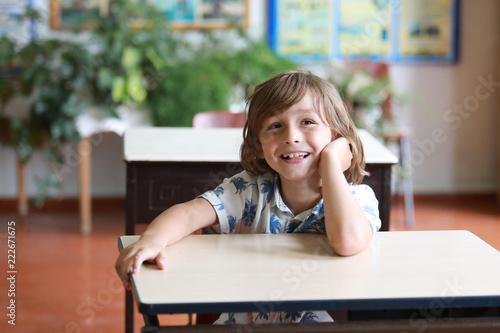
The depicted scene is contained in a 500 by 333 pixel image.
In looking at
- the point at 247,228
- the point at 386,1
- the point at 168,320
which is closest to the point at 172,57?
the point at 386,1

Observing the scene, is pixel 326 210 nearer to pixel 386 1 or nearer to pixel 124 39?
pixel 124 39

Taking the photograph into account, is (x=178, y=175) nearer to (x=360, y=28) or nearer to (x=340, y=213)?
(x=340, y=213)

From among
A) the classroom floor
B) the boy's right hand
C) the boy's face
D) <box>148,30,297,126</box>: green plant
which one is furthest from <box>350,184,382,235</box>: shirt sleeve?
<box>148,30,297,126</box>: green plant

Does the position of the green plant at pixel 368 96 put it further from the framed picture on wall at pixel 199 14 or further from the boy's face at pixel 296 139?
the boy's face at pixel 296 139

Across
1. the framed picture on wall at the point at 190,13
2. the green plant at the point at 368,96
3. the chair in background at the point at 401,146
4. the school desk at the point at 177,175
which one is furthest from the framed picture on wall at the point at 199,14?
the school desk at the point at 177,175

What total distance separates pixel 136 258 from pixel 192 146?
123 centimetres

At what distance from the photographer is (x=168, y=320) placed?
117 inches

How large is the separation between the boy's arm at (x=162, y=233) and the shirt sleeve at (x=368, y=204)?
32 cm

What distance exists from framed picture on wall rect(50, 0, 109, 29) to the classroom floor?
1.18m

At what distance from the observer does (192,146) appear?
2.54 metres

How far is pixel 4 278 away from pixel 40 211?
1.27 meters

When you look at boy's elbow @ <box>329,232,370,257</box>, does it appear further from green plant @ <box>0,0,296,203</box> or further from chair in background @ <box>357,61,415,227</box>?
chair in background @ <box>357,61,415,227</box>

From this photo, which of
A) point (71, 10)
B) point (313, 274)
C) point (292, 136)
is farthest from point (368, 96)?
point (313, 274)

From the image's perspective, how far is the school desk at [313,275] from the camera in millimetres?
1178
